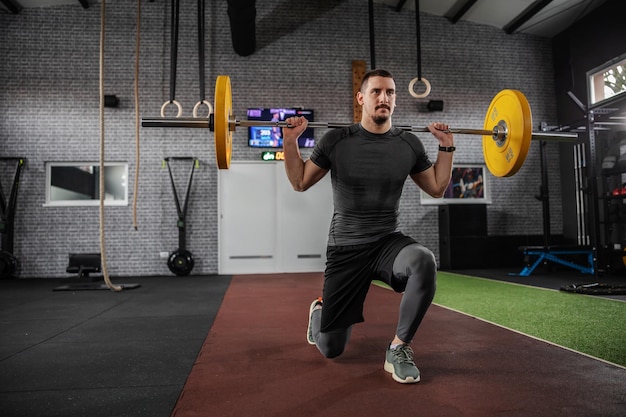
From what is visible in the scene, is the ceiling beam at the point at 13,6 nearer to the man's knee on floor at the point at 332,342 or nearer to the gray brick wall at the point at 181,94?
the gray brick wall at the point at 181,94

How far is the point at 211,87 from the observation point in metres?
6.70

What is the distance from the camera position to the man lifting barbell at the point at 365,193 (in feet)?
5.56

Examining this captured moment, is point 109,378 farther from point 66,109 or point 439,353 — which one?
point 66,109

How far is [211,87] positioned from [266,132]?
3.90ft

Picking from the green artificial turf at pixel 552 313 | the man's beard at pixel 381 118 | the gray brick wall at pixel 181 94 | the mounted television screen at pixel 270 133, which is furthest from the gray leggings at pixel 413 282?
the gray brick wall at pixel 181 94

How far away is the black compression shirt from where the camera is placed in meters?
1.75

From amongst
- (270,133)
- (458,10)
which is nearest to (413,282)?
(270,133)

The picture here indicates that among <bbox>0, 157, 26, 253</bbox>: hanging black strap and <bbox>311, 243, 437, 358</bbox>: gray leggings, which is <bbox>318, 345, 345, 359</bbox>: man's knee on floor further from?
<bbox>0, 157, 26, 253</bbox>: hanging black strap

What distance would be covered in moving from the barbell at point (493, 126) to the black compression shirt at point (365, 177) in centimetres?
13

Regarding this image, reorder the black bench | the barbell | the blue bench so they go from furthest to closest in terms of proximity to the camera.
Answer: the blue bench → the black bench → the barbell

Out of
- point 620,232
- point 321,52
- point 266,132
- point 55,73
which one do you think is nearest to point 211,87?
point 266,132

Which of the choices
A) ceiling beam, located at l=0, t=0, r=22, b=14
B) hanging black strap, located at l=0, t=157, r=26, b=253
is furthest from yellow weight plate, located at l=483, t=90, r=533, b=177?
ceiling beam, located at l=0, t=0, r=22, b=14

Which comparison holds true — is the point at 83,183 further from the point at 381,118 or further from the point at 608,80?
the point at 608,80

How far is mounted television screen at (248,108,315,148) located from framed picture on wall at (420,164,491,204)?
211 cm
